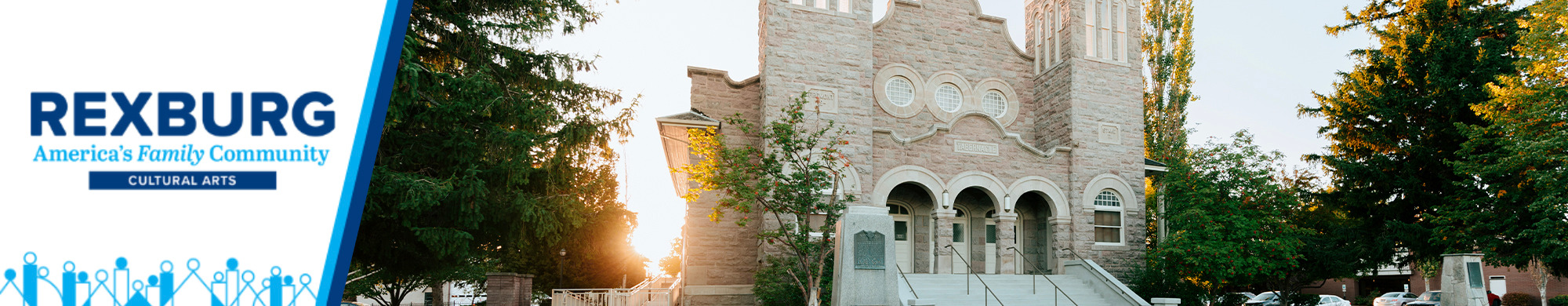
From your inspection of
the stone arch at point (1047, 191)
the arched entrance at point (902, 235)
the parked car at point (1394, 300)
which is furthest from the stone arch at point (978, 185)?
the parked car at point (1394, 300)

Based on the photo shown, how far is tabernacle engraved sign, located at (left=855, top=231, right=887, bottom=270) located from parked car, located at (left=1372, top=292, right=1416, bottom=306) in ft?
103

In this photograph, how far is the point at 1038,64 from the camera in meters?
20.2

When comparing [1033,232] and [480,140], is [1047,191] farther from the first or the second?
[480,140]

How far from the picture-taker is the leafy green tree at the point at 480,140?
11.8 metres

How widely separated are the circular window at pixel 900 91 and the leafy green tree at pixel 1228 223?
5587mm

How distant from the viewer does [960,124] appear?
59.0ft

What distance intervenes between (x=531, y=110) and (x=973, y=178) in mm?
9287

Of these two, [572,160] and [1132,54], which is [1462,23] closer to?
[1132,54]

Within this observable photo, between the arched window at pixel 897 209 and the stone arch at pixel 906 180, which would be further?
the arched window at pixel 897 209

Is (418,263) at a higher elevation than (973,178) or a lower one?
lower

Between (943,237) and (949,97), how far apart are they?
139 inches

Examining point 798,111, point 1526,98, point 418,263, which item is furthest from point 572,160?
point 1526,98

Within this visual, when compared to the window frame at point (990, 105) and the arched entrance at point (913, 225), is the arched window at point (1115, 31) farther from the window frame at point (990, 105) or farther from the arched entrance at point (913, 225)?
the arched entrance at point (913, 225)

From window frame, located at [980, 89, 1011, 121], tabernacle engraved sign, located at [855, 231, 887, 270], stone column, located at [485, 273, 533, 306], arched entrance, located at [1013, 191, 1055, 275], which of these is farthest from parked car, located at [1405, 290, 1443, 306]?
stone column, located at [485, 273, 533, 306]
